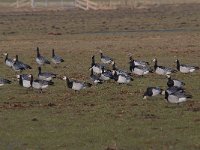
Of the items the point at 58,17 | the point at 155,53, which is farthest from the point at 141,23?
the point at 155,53

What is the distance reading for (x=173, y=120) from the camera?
18469 millimetres

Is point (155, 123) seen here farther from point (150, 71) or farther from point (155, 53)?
point (155, 53)

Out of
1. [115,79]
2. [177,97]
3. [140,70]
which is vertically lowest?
Result: [140,70]

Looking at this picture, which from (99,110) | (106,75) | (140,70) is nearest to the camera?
(99,110)

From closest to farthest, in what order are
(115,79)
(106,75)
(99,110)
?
1. (99,110)
2. (115,79)
3. (106,75)

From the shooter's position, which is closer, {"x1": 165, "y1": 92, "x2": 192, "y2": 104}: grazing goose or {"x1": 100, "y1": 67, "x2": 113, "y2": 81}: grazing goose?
{"x1": 165, "y1": 92, "x2": 192, "y2": 104}: grazing goose

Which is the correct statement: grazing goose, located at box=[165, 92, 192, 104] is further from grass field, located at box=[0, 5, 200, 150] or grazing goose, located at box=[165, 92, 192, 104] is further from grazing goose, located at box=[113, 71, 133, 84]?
grazing goose, located at box=[113, 71, 133, 84]

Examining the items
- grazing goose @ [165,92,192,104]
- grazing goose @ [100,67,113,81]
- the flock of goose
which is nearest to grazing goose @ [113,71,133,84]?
the flock of goose

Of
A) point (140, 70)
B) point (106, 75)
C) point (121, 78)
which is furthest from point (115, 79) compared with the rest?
point (140, 70)

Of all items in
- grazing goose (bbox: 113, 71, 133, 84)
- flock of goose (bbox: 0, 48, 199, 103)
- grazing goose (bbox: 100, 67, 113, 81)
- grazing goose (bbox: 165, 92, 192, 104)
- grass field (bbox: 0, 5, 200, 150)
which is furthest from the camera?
grazing goose (bbox: 100, 67, 113, 81)

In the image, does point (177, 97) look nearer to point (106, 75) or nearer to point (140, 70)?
point (106, 75)

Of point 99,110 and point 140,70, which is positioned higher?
point 99,110

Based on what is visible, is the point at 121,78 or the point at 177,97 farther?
the point at 121,78

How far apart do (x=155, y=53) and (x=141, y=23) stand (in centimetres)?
2840
